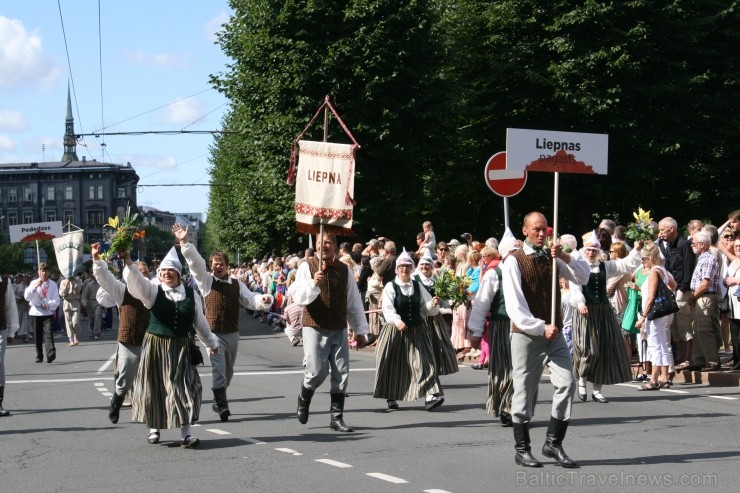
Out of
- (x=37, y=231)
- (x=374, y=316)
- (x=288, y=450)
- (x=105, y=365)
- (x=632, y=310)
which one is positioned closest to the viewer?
(x=288, y=450)

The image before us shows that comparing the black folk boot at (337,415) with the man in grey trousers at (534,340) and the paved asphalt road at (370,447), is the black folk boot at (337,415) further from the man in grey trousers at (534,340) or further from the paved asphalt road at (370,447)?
the man in grey trousers at (534,340)

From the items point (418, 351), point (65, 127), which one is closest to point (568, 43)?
point (418, 351)

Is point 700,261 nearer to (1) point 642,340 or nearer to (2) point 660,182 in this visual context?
(1) point 642,340

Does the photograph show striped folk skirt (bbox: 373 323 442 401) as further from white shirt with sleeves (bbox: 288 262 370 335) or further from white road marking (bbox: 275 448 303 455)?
white road marking (bbox: 275 448 303 455)

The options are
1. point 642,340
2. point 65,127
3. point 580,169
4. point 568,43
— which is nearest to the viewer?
point 580,169

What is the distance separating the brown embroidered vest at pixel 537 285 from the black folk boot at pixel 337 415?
9.72ft

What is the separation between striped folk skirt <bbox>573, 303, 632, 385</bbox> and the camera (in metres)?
Result: 12.8

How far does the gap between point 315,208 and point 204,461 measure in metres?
3.62

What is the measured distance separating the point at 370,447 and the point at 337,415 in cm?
119

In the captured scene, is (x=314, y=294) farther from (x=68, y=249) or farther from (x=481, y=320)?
(x=68, y=249)

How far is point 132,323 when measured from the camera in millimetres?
12250

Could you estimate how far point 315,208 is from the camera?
12180mm

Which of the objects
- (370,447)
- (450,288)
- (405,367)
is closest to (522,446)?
(370,447)

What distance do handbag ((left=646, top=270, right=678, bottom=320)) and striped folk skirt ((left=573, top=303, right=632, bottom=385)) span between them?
1.52 m
